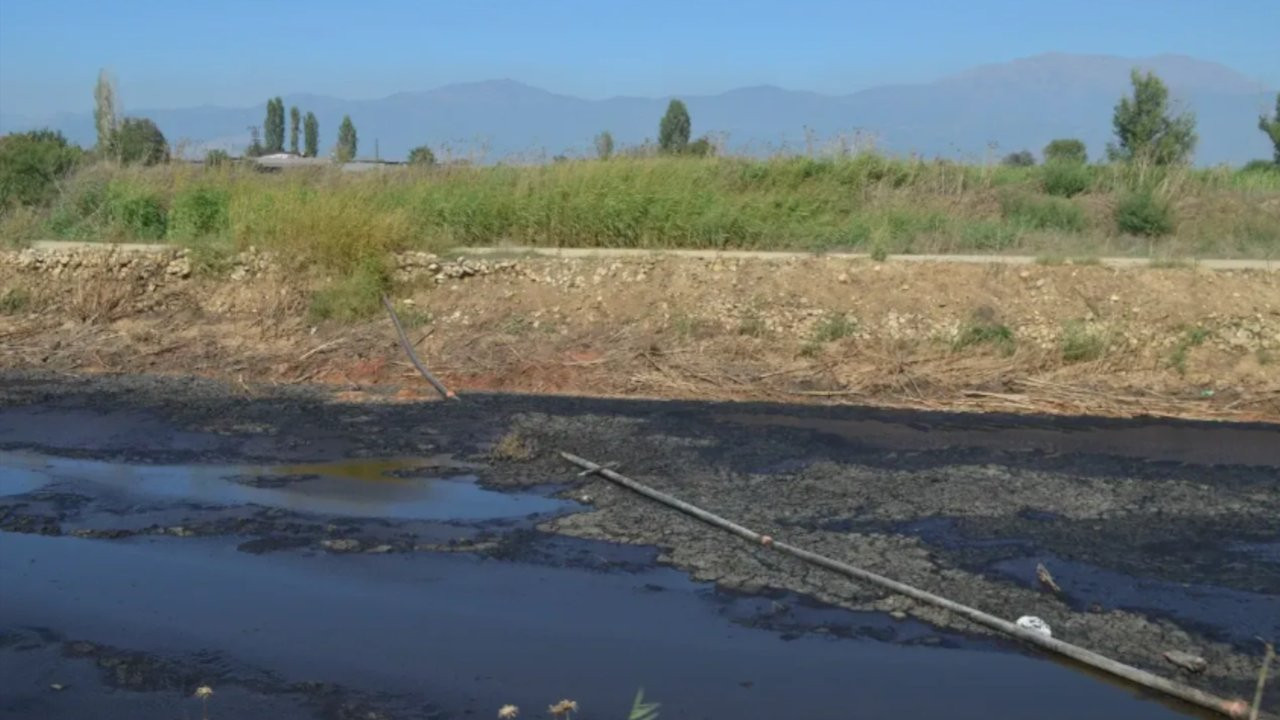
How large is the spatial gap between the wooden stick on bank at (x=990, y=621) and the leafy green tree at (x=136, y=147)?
18479 millimetres

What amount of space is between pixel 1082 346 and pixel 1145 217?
771cm

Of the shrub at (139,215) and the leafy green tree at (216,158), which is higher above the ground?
the leafy green tree at (216,158)

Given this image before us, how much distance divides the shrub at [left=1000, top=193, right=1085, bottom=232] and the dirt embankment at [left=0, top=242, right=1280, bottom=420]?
5032 mm

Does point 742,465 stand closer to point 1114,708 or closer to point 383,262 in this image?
point 1114,708

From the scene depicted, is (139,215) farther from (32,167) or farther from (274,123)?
(274,123)

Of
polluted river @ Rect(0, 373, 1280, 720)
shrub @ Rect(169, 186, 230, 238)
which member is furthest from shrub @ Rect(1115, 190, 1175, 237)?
shrub @ Rect(169, 186, 230, 238)

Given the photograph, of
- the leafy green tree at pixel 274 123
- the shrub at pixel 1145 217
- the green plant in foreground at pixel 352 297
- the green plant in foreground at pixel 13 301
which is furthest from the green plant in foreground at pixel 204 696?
the leafy green tree at pixel 274 123

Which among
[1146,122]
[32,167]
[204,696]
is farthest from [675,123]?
[204,696]

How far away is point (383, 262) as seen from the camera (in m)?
18.4

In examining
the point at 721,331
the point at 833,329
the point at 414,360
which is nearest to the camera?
the point at 414,360

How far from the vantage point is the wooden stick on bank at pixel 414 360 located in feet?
49.6

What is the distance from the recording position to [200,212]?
21.5m

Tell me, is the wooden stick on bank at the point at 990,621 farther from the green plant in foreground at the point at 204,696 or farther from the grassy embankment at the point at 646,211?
the grassy embankment at the point at 646,211

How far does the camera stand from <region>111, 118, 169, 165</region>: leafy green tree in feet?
86.4
